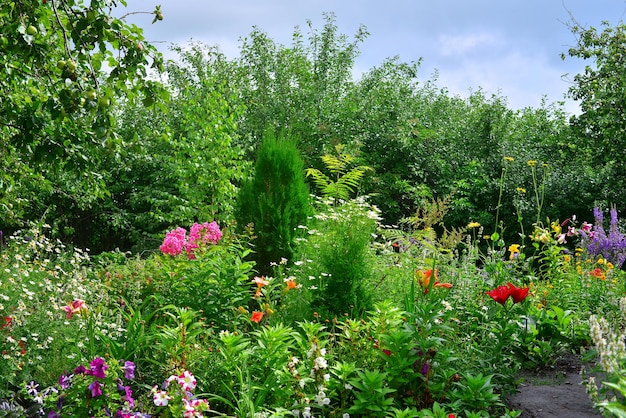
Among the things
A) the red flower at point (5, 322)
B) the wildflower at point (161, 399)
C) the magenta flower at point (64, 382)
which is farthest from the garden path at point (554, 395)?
the red flower at point (5, 322)

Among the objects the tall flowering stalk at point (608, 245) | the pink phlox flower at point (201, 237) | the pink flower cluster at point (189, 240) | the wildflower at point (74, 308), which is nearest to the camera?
the wildflower at point (74, 308)

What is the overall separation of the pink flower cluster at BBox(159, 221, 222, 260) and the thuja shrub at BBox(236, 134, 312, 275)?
16.3 inches

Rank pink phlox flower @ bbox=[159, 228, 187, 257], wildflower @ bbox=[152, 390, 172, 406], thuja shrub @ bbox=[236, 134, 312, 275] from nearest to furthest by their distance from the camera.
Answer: wildflower @ bbox=[152, 390, 172, 406] → pink phlox flower @ bbox=[159, 228, 187, 257] → thuja shrub @ bbox=[236, 134, 312, 275]

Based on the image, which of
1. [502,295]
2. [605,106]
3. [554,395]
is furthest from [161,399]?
[605,106]

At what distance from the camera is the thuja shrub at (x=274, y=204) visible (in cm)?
594

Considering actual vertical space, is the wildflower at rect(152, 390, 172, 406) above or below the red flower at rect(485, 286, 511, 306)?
below

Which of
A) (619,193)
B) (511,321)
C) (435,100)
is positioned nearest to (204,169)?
(511,321)

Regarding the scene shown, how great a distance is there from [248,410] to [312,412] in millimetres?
427

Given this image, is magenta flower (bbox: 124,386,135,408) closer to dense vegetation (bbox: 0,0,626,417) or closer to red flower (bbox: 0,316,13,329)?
dense vegetation (bbox: 0,0,626,417)

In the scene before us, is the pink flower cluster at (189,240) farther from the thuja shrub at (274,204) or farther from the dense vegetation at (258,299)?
the thuja shrub at (274,204)

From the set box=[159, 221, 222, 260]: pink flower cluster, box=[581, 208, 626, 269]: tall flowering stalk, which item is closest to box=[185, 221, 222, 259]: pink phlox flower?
box=[159, 221, 222, 260]: pink flower cluster

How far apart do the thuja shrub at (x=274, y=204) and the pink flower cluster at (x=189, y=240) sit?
414 mm

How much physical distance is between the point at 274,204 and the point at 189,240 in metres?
0.86

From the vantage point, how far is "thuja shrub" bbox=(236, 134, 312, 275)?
594cm
